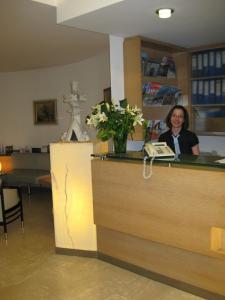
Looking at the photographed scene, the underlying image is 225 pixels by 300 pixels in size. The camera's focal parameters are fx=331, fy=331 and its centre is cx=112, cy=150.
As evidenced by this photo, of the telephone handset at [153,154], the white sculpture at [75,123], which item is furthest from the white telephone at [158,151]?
the white sculpture at [75,123]

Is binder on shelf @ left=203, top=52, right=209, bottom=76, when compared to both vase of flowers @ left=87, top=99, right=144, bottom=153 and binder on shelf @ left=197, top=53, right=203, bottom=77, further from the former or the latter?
vase of flowers @ left=87, top=99, right=144, bottom=153

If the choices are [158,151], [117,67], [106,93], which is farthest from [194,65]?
[158,151]

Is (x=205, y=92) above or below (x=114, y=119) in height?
above

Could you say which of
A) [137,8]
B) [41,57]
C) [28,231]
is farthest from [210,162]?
[41,57]

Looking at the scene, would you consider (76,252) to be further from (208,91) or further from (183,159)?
(208,91)

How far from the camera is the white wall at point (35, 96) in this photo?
20.9 ft

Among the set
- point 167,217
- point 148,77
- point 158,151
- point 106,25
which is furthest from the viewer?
point 148,77

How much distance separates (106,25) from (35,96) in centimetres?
423

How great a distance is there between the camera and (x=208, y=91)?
422 centimetres

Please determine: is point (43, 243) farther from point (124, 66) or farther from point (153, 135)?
point (124, 66)

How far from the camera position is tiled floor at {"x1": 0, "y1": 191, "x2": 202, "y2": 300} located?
8.50ft

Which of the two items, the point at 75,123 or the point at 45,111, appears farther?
the point at 45,111

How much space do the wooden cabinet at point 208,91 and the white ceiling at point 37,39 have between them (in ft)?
4.44

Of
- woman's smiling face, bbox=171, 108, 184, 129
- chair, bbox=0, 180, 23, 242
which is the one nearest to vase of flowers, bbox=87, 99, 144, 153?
woman's smiling face, bbox=171, 108, 184, 129
